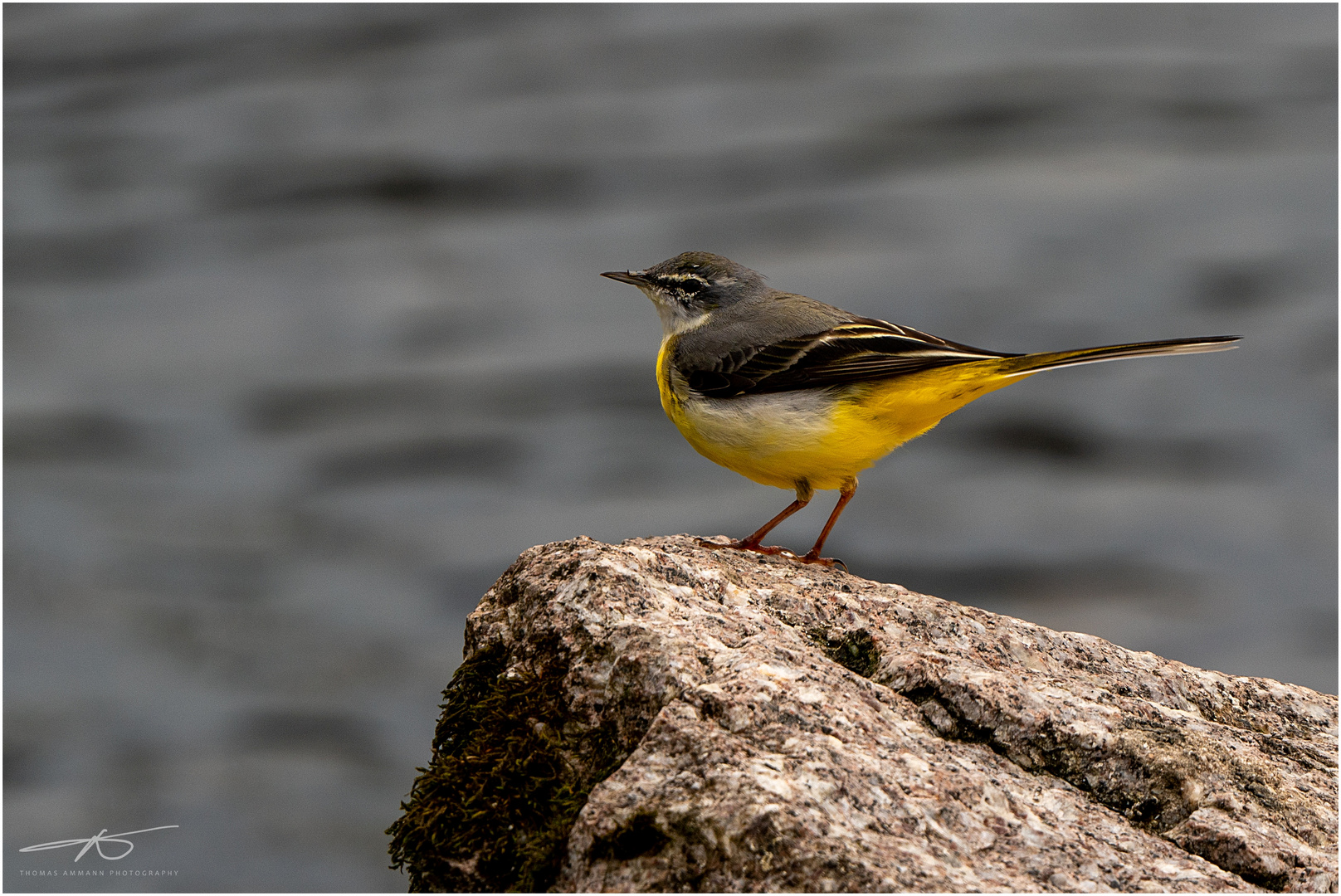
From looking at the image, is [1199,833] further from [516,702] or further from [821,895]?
[516,702]

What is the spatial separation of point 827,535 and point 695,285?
87.1 inches

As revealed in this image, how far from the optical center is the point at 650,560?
4.77 metres

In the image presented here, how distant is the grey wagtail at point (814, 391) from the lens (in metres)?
6.48

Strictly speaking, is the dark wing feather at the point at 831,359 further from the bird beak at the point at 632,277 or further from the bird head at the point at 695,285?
the bird beak at the point at 632,277

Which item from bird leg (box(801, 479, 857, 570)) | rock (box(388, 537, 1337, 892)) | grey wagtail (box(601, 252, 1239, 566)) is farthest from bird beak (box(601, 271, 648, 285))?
rock (box(388, 537, 1337, 892))

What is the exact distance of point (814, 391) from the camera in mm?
6699

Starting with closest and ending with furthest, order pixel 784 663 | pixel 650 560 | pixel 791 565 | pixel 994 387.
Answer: pixel 784 663 → pixel 650 560 → pixel 791 565 → pixel 994 387

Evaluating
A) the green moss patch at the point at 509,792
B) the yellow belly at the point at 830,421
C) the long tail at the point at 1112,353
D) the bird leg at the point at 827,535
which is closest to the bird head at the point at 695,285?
the yellow belly at the point at 830,421

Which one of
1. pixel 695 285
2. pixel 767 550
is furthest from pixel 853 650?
pixel 695 285

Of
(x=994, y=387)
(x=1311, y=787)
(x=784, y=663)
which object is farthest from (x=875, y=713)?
(x=994, y=387)

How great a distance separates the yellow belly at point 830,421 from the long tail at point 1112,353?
31 centimetres

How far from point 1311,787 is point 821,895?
7.71 ft

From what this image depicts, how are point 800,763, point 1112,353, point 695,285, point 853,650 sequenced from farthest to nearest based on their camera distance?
1. point 695,285
2. point 1112,353
3. point 853,650
4. point 800,763

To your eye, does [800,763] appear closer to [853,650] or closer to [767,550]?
[853,650]
